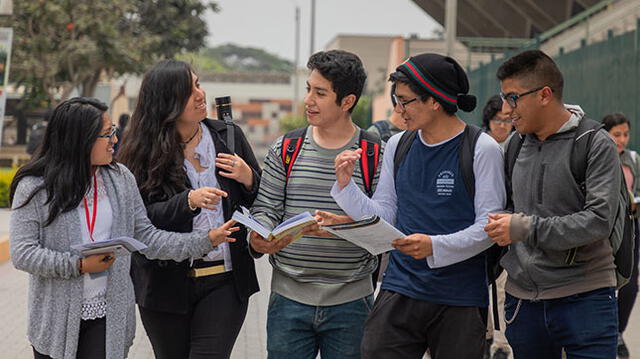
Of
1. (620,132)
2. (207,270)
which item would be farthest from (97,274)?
(620,132)

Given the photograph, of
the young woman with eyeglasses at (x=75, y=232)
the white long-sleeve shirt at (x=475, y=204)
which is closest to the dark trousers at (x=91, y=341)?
the young woman with eyeglasses at (x=75, y=232)

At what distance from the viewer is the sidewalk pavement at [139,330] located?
756cm

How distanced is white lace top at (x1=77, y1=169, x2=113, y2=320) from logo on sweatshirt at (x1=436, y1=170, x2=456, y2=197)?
1462mm

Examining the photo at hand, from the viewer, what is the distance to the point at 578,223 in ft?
12.6

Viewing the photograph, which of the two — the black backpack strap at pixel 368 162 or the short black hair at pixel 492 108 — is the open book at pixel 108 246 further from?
the short black hair at pixel 492 108

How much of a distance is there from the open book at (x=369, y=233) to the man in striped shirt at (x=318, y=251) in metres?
0.32

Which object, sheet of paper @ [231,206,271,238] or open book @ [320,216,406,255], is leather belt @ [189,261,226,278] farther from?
open book @ [320,216,406,255]

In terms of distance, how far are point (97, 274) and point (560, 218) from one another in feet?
6.55

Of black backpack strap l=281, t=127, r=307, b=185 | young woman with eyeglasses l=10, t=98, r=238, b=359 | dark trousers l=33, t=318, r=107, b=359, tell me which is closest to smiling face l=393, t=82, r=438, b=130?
black backpack strap l=281, t=127, r=307, b=185

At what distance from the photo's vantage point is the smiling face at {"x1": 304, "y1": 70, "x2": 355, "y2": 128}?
4.45 meters

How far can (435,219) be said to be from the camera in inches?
159

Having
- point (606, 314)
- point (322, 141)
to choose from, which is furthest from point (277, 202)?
point (606, 314)

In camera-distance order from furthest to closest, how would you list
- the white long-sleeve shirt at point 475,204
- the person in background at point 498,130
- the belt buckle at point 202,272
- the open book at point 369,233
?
the person in background at point 498,130 → the belt buckle at point 202,272 → the white long-sleeve shirt at point 475,204 → the open book at point 369,233

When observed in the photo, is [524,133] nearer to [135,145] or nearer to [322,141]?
[322,141]
